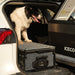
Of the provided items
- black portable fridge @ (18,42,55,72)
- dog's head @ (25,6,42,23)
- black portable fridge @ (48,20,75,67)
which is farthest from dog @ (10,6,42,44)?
black portable fridge @ (18,42,55,72)

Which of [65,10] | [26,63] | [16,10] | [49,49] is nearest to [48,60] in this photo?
[49,49]

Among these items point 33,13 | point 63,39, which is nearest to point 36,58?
point 63,39

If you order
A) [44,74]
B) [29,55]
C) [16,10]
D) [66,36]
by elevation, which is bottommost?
[44,74]

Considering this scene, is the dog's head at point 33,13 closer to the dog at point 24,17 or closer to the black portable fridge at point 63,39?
the dog at point 24,17

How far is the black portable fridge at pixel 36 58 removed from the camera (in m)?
3.38

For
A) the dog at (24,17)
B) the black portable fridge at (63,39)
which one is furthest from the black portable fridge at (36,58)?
the dog at (24,17)

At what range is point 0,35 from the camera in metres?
2.85

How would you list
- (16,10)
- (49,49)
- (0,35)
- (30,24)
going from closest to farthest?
1. (0,35)
2. (49,49)
3. (16,10)
4. (30,24)

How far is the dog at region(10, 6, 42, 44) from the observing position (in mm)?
4859

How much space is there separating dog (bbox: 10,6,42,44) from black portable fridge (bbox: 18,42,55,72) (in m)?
1.35

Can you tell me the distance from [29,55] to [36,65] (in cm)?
19

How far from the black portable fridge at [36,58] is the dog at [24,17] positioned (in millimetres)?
1346

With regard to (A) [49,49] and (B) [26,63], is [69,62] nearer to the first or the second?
(A) [49,49]

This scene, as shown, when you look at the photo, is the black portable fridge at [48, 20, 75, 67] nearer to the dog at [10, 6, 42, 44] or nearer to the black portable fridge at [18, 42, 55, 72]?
the black portable fridge at [18, 42, 55, 72]
